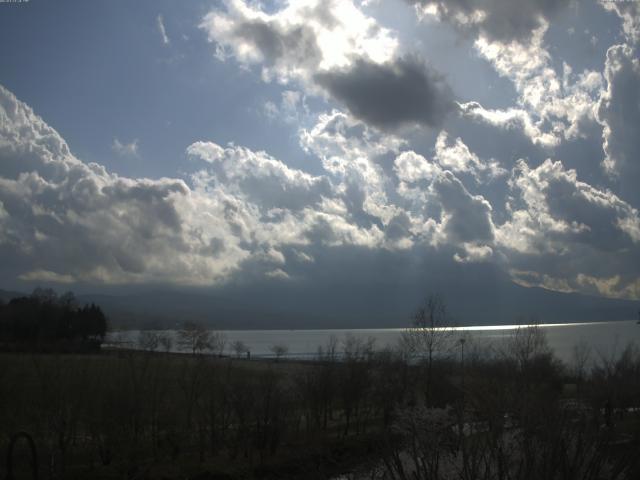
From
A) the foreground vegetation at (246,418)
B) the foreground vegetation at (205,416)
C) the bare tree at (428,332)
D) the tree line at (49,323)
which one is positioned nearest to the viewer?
the foreground vegetation at (246,418)

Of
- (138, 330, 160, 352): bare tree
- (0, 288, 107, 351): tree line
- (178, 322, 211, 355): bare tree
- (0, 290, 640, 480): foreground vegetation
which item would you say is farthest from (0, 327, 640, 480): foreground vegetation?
(178, 322, 211, 355): bare tree

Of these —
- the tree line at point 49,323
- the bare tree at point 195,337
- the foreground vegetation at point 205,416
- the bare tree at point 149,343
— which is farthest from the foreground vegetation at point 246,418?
the bare tree at point 195,337

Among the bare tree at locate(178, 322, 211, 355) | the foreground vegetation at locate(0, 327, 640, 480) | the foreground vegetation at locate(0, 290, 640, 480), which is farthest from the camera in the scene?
the bare tree at locate(178, 322, 211, 355)

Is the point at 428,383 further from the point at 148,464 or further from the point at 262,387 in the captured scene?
the point at 148,464

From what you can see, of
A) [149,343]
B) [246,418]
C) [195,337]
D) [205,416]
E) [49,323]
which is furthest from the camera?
[195,337]

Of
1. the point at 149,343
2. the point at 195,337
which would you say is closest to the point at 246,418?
the point at 149,343

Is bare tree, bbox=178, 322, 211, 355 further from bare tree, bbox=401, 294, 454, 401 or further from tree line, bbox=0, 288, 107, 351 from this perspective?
bare tree, bbox=401, 294, 454, 401

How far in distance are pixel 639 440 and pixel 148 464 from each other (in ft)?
81.4

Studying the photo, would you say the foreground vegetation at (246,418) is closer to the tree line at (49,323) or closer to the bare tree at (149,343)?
the bare tree at (149,343)

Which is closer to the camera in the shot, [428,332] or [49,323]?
[428,332]

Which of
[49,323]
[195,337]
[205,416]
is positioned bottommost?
[205,416]

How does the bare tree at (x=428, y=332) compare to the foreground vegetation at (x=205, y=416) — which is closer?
the foreground vegetation at (x=205, y=416)

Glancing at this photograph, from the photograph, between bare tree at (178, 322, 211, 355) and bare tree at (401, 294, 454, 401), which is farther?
bare tree at (178, 322, 211, 355)

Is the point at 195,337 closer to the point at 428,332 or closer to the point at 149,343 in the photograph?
the point at 149,343
